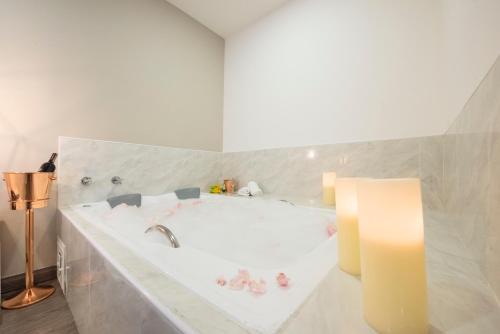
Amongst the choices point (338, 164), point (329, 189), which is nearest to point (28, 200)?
point (329, 189)

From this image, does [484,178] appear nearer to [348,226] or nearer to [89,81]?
[348,226]

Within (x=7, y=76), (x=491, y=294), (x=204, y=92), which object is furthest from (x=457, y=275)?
(x=204, y=92)

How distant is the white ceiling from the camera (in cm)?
192

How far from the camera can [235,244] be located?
1.29 meters

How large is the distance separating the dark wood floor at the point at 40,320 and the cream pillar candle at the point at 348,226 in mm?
1179

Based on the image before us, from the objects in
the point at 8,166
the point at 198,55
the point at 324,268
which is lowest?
the point at 324,268

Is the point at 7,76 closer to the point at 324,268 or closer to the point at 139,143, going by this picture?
the point at 139,143

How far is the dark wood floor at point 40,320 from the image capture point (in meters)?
0.84

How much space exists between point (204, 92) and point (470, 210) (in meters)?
2.26

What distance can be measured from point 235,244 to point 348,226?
0.96 meters

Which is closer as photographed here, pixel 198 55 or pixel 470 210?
pixel 470 210

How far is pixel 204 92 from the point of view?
7.31ft

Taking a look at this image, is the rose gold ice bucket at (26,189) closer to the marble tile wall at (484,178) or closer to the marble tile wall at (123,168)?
the marble tile wall at (123,168)

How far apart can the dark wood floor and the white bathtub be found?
462mm
